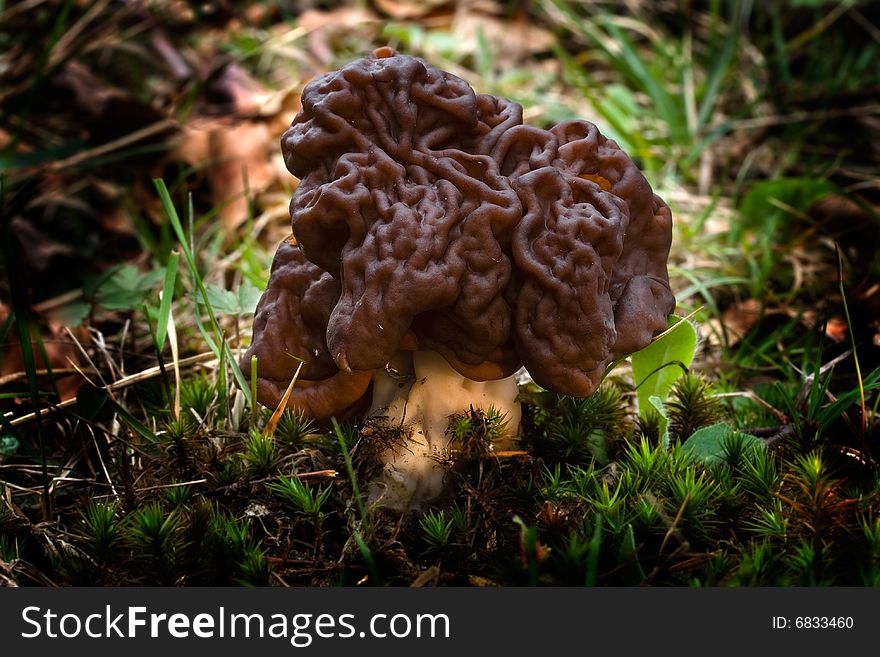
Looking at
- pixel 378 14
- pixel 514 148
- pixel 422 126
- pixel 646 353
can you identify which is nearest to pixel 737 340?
pixel 646 353

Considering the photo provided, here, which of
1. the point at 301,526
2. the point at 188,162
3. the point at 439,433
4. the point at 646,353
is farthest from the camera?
the point at 188,162

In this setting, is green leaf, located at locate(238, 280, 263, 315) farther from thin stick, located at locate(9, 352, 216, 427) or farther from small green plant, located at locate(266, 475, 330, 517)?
small green plant, located at locate(266, 475, 330, 517)

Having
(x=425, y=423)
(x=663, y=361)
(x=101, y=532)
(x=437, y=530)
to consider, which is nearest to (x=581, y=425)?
(x=663, y=361)

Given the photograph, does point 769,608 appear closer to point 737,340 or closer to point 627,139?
point 737,340

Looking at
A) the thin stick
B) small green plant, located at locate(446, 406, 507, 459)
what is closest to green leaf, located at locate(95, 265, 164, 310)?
the thin stick

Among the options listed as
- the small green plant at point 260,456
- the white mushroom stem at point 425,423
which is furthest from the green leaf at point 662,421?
the small green plant at point 260,456

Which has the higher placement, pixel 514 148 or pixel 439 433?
pixel 514 148

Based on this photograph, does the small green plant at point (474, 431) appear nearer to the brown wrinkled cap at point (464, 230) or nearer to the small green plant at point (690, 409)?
the brown wrinkled cap at point (464, 230)

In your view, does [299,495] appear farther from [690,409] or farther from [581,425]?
[690,409]
